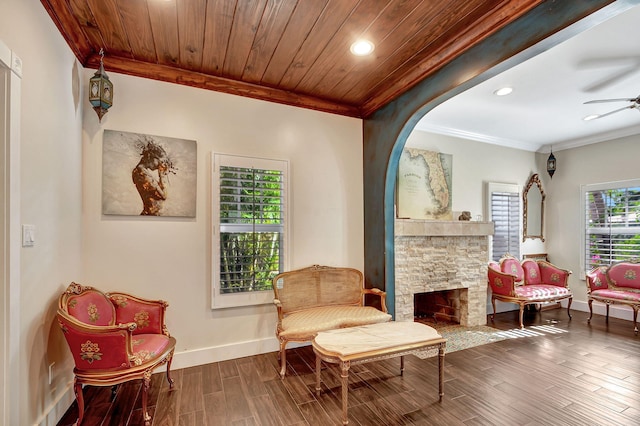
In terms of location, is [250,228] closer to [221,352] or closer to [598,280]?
[221,352]

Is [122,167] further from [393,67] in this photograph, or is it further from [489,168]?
[489,168]

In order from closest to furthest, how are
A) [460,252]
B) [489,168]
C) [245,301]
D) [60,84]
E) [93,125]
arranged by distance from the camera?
[60,84], [93,125], [245,301], [460,252], [489,168]

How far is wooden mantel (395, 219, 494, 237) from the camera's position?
3.83 m

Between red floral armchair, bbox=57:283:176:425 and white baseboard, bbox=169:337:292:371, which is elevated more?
red floral armchair, bbox=57:283:176:425

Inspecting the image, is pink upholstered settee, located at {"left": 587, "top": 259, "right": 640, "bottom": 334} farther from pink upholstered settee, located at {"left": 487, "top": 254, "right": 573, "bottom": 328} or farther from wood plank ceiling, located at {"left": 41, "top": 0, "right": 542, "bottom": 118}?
wood plank ceiling, located at {"left": 41, "top": 0, "right": 542, "bottom": 118}

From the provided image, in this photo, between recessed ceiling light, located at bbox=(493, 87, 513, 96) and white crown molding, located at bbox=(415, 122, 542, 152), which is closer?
recessed ceiling light, located at bbox=(493, 87, 513, 96)

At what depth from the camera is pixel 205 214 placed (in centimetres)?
302

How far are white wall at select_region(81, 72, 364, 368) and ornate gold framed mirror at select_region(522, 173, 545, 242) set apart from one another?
3.57m

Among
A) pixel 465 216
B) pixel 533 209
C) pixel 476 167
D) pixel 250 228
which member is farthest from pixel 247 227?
pixel 533 209

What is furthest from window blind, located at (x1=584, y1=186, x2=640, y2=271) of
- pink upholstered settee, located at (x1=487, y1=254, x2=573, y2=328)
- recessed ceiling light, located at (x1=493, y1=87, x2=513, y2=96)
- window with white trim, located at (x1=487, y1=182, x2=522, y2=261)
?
recessed ceiling light, located at (x1=493, y1=87, x2=513, y2=96)

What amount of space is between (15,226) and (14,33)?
3.45 feet

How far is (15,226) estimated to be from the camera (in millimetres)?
1646

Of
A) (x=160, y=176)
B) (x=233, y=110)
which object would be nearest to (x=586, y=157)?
(x=233, y=110)

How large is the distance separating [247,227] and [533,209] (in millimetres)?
5184
